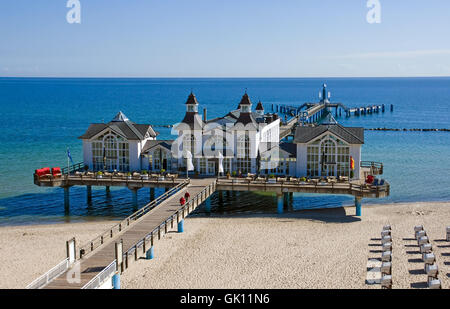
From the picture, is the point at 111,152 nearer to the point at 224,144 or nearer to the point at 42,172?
the point at 42,172

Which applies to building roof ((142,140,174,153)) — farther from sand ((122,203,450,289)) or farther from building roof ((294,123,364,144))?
building roof ((294,123,364,144))

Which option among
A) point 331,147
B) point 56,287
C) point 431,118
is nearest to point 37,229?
point 56,287

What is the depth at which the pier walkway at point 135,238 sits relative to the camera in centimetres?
2175

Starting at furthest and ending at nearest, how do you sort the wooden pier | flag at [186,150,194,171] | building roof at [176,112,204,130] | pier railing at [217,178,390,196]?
1. building roof at [176,112,204,130]
2. flag at [186,150,194,171]
3. pier railing at [217,178,390,196]
4. the wooden pier

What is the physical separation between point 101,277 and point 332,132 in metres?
23.6

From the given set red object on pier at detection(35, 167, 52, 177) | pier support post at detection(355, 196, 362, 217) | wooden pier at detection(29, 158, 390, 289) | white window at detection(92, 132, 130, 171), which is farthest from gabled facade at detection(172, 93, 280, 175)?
red object on pier at detection(35, 167, 52, 177)

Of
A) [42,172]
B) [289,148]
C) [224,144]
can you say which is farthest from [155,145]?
[289,148]

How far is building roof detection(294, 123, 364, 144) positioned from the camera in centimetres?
4050

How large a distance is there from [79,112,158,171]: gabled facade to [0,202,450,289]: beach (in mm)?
7388

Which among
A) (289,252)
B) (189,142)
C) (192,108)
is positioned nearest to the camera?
(289,252)

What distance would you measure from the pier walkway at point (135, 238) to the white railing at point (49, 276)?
0.19 metres

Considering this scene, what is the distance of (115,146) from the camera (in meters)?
43.8

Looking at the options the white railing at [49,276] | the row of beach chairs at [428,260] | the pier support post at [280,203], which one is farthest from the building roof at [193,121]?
the white railing at [49,276]

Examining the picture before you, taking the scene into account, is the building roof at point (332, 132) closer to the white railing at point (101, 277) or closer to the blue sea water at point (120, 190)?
the blue sea water at point (120, 190)
